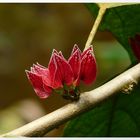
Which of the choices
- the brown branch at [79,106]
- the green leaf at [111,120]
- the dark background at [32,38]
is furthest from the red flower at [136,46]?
the dark background at [32,38]

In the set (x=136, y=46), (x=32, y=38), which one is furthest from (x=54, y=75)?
(x=32, y=38)

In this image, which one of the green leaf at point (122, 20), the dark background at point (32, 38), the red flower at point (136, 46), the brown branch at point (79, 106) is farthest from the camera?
the dark background at point (32, 38)

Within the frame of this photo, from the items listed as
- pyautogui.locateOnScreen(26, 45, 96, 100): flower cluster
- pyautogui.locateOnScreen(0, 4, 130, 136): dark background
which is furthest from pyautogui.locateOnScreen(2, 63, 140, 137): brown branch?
pyautogui.locateOnScreen(0, 4, 130, 136): dark background

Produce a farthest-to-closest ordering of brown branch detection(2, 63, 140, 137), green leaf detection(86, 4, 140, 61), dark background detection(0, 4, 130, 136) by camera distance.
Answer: dark background detection(0, 4, 130, 136), green leaf detection(86, 4, 140, 61), brown branch detection(2, 63, 140, 137)

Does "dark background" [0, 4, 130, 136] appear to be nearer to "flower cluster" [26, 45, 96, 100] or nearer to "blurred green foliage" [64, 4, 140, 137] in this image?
"blurred green foliage" [64, 4, 140, 137]

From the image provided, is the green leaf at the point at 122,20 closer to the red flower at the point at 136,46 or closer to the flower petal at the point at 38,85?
the red flower at the point at 136,46

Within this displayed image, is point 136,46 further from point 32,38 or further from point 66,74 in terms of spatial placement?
point 32,38
